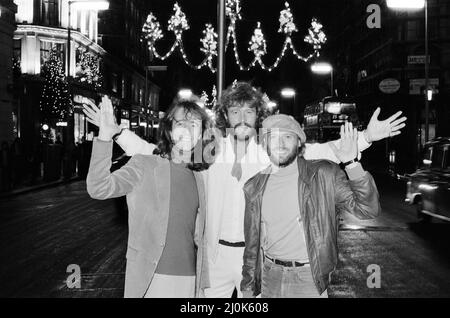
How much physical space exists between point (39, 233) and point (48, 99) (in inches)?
980

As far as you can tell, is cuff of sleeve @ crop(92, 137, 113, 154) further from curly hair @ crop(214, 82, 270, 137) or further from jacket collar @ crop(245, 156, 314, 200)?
curly hair @ crop(214, 82, 270, 137)

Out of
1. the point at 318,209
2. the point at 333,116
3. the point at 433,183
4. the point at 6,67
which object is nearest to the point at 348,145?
the point at 318,209

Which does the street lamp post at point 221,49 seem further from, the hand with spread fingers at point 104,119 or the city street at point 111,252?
the hand with spread fingers at point 104,119

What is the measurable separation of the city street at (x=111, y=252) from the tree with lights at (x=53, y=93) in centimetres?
1975

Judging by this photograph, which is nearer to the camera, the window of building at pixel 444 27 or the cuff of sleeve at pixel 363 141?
the cuff of sleeve at pixel 363 141

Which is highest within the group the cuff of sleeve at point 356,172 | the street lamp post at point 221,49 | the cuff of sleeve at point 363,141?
the street lamp post at point 221,49

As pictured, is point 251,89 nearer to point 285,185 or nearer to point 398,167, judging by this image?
point 285,185

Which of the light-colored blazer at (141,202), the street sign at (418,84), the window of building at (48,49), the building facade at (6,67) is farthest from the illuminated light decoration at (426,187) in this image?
the window of building at (48,49)

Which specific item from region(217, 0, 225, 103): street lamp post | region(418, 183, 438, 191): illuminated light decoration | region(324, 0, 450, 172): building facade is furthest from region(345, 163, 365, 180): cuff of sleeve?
region(324, 0, 450, 172): building facade

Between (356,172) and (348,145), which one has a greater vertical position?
(348,145)

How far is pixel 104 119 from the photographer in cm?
355

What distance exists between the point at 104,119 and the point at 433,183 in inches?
388

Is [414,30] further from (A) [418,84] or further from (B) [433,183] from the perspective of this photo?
(B) [433,183]

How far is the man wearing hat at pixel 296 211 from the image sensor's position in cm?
355
